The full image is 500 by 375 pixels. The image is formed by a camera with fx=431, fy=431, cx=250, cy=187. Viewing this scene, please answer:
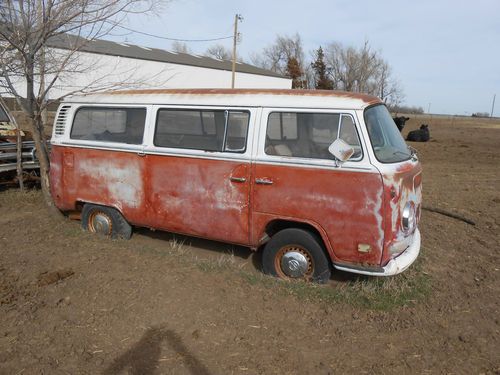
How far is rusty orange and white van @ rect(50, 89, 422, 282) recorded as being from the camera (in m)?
4.07

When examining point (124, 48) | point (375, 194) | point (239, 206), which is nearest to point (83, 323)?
Answer: point (239, 206)

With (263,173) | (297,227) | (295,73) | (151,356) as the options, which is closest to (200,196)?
(263,173)

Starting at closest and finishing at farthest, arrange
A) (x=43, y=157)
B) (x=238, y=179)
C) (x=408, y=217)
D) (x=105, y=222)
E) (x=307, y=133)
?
(x=408, y=217)
(x=307, y=133)
(x=238, y=179)
(x=105, y=222)
(x=43, y=157)

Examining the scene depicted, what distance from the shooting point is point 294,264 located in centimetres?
453

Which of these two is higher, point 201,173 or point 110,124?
point 110,124

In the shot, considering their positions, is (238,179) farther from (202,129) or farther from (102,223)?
(102,223)

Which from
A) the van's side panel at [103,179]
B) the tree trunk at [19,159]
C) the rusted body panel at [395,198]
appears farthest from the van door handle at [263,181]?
the tree trunk at [19,159]

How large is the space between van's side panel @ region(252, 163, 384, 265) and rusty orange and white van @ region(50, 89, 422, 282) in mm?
10

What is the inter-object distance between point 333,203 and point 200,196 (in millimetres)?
1569

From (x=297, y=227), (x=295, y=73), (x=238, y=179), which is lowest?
(x=297, y=227)

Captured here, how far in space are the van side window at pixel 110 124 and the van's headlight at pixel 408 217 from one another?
3154mm

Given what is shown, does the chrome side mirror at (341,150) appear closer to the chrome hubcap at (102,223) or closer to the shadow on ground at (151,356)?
the shadow on ground at (151,356)

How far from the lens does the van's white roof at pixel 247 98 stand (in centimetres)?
424

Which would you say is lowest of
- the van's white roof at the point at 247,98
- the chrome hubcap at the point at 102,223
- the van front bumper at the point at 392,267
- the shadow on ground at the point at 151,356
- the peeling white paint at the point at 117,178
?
the shadow on ground at the point at 151,356
